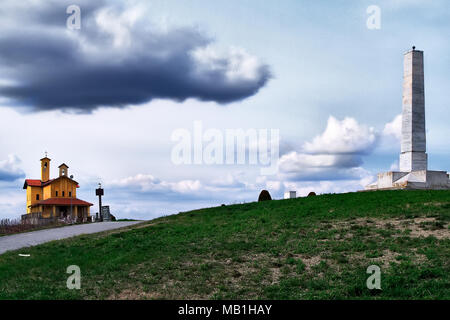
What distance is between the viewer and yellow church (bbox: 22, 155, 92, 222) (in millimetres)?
59531

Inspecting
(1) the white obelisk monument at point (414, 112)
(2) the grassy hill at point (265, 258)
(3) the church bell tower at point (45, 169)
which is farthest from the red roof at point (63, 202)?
(1) the white obelisk monument at point (414, 112)

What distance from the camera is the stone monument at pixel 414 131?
33594mm

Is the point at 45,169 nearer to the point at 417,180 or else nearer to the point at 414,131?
the point at 414,131

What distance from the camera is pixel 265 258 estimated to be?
14.6m

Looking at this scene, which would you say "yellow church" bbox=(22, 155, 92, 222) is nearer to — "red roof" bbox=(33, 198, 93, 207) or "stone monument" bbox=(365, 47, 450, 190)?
"red roof" bbox=(33, 198, 93, 207)

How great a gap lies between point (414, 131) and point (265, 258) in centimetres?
2452

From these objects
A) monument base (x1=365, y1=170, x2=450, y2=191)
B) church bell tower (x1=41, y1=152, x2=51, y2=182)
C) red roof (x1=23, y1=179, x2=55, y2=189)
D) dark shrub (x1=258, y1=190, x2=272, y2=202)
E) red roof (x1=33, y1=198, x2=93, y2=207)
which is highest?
church bell tower (x1=41, y1=152, x2=51, y2=182)

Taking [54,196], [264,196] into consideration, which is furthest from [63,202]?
[264,196]

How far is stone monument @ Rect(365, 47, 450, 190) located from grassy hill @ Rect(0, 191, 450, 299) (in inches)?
429

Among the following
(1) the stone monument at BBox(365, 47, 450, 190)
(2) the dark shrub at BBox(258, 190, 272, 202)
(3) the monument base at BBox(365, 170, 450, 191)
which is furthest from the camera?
(2) the dark shrub at BBox(258, 190, 272, 202)

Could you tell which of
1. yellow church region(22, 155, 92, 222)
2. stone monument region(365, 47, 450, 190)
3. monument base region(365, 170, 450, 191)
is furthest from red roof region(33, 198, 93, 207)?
stone monument region(365, 47, 450, 190)

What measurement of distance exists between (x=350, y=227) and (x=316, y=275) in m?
6.73

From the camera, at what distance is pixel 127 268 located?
45.5ft
